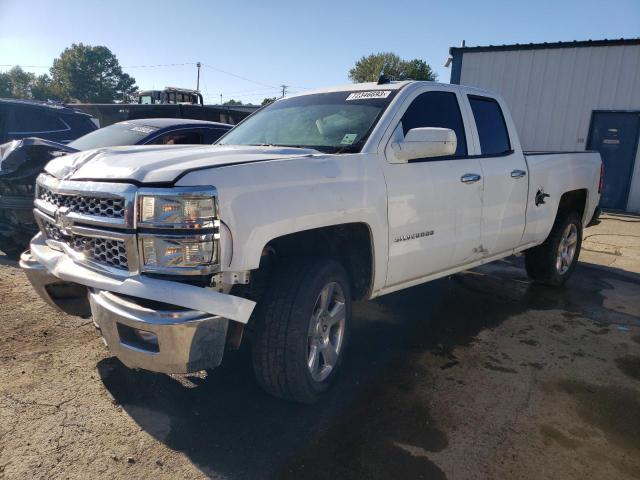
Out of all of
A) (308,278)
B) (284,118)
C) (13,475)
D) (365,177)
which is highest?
(284,118)

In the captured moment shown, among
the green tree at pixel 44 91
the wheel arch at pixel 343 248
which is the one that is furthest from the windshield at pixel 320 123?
the green tree at pixel 44 91

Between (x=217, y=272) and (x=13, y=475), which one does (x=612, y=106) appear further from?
(x=13, y=475)

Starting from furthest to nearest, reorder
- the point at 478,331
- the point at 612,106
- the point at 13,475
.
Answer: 1. the point at 612,106
2. the point at 478,331
3. the point at 13,475

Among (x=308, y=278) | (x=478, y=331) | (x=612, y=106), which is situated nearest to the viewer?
(x=308, y=278)

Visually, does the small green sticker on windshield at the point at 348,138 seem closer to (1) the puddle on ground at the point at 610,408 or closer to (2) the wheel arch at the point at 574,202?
→ (1) the puddle on ground at the point at 610,408

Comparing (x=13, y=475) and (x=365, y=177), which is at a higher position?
(x=365, y=177)

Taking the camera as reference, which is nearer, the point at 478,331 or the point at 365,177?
the point at 365,177

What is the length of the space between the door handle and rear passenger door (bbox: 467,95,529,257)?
13 centimetres

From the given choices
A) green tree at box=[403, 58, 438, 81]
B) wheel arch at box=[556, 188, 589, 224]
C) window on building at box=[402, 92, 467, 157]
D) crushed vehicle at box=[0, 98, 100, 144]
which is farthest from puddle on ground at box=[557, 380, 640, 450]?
green tree at box=[403, 58, 438, 81]

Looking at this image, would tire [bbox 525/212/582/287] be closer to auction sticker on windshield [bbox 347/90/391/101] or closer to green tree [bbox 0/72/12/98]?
auction sticker on windshield [bbox 347/90/391/101]

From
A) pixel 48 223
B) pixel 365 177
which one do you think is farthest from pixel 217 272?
pixel 48 223

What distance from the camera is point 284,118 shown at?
3.87m

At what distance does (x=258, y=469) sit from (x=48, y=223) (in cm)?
197

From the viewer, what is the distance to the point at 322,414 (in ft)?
9.29
